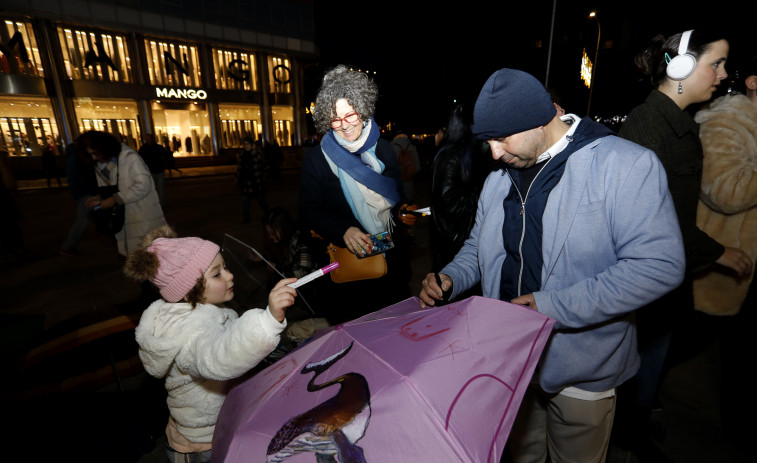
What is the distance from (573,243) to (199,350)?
1587mm

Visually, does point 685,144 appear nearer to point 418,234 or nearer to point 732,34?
point 732,34

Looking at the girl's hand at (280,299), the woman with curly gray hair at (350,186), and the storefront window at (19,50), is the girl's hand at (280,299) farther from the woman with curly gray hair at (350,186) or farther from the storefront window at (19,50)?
the storefront window at (19,50)

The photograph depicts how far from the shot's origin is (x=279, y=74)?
32562 millimetres

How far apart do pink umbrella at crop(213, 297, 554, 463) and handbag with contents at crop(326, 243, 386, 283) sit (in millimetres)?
1140

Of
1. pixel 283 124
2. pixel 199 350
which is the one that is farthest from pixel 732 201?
pixel 283 124

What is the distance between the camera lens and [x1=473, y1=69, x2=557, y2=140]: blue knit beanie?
54.5 inches

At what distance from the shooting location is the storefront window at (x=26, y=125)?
21031mm

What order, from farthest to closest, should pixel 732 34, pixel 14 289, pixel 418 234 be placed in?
pixel 418 234
pixel 14 289
pixel 732 34

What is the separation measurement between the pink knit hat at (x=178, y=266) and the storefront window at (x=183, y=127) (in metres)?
29.2

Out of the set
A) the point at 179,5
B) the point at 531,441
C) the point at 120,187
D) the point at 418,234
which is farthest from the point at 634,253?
the point at 179,5

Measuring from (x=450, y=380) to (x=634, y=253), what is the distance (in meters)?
0.81

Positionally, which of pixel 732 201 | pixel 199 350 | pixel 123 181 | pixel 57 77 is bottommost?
pixel 199 350

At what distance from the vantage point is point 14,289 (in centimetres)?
562

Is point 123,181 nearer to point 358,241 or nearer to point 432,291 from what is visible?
point 358,241
